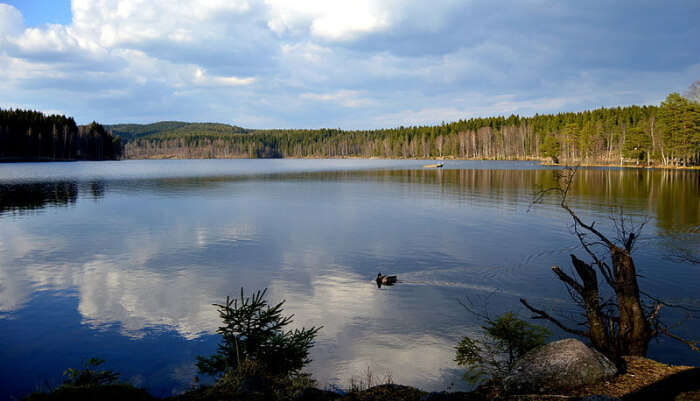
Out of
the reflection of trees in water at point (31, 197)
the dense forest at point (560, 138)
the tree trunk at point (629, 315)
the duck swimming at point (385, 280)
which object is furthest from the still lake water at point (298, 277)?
the dense forest at point (560, 138)

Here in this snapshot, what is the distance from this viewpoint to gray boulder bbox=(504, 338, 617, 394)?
249 inches

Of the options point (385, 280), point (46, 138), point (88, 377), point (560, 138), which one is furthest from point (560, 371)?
point (46, 138)

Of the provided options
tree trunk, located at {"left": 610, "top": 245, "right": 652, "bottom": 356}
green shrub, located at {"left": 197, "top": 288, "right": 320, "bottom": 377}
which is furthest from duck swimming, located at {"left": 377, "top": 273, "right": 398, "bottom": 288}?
tree trunk, located at {"left": 610, "top": 245, "right": 652, "bottom": 356}

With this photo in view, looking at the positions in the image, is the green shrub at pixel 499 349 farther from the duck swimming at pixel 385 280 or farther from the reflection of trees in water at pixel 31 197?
the reflection of trees in water at pixel 31 197

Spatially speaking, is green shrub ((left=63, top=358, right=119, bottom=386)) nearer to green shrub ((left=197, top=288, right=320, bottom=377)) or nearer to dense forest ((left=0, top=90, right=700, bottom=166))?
green shrub ((left=197, top=288, right=320, bottom=377))

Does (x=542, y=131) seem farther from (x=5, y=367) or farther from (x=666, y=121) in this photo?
(x=5, y=367)

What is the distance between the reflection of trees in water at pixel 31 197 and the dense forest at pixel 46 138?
330 ft

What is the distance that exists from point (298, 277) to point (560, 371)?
11.0m

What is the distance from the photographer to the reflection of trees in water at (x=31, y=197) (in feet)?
117

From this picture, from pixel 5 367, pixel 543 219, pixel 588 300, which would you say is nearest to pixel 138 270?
pixel 5 367

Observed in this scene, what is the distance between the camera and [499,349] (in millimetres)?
9531

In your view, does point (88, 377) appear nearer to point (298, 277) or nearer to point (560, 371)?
point (560, 371)

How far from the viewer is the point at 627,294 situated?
7.95 m

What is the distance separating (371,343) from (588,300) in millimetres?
4977
